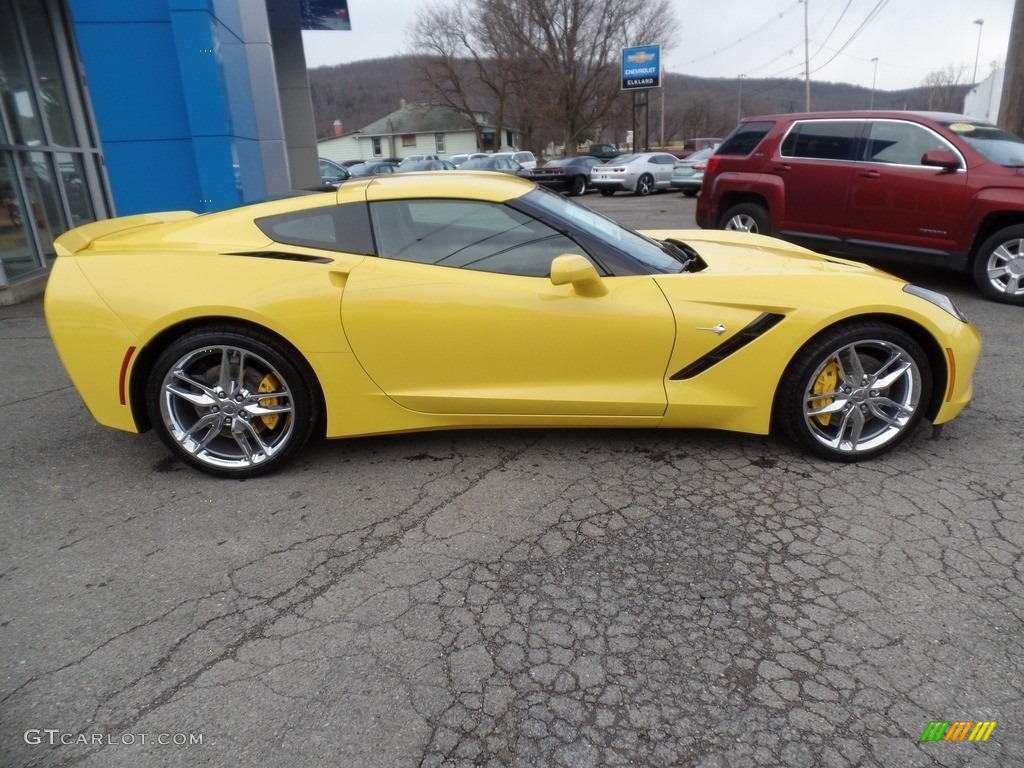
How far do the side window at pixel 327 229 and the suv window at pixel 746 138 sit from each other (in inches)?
241

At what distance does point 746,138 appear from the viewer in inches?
315

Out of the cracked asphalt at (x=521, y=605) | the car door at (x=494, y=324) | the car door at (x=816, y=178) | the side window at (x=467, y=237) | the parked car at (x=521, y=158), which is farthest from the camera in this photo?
the parked car at (x=521, y=158)

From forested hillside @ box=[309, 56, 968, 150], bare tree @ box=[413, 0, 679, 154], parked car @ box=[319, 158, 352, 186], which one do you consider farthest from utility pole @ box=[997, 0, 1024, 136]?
forested hillside @ box=[309, 56, 968, 150]

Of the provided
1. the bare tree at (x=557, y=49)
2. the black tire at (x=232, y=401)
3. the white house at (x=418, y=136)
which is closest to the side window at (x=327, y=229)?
the black tire at (x=232, y=401)

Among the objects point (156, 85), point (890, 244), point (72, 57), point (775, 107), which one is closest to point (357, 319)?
point (890, 244)

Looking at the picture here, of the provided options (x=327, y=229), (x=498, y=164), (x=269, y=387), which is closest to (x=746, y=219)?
(x=327, y=229)

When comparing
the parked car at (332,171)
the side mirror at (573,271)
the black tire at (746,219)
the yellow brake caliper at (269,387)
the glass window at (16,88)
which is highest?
the glass window at (16,88)

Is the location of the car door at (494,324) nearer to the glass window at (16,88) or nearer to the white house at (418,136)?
the glass window at (16,88)

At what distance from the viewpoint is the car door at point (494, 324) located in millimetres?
3082

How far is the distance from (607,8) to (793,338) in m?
51.3

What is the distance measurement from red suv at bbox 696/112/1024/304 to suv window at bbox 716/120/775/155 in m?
0.02

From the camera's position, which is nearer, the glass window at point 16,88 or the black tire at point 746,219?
the black tire at point 746,219

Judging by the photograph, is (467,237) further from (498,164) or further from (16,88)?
(498,164)

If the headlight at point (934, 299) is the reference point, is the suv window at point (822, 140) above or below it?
above
